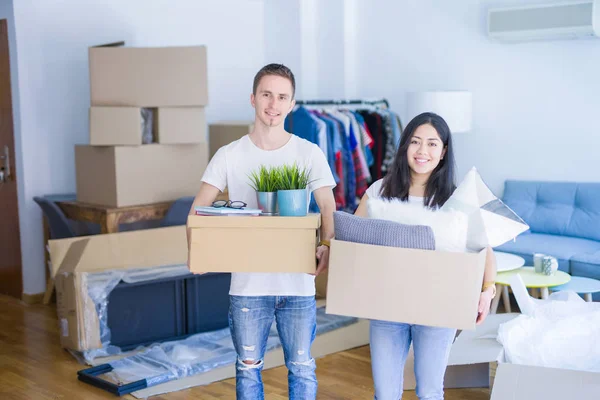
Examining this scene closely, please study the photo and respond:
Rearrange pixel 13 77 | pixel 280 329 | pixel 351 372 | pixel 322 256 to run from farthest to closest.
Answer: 1. pixel 13 77
2. pixel 351 372
3. pixel 280 329
4. pixel 322 256

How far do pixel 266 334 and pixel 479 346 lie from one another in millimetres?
1227

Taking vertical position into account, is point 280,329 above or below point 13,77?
below

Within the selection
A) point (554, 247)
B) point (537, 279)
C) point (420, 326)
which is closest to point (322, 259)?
point (420, 326)

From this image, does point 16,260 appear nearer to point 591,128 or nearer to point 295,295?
point 295,295

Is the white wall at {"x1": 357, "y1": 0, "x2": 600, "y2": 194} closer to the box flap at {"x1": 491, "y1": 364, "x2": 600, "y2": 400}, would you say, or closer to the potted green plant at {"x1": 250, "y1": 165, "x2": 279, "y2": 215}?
the box flap at {"x1": 491, "y1": 364, "x2": 600, "y2": 400}

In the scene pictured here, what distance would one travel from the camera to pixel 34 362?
3.79 m

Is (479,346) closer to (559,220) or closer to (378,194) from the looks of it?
(378,194)

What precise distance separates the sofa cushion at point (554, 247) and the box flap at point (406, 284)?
9.07 feet

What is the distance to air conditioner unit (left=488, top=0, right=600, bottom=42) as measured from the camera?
15.4ft

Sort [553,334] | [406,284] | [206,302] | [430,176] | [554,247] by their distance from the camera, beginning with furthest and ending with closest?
[554,247]
[206,302]
[553,334]
[430,176]
[406,284]

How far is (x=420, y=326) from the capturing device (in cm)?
200

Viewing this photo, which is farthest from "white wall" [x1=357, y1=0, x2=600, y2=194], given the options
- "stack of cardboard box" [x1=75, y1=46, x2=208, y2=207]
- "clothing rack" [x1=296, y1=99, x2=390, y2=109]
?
"stack of cardboard box" [x1=75, y1=46, x2=208, y2=207]

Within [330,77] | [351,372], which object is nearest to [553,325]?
[351,372]

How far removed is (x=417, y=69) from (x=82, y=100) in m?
2.45
